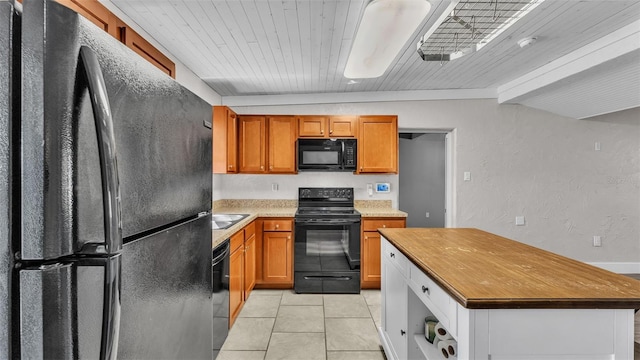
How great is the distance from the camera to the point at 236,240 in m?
2.63

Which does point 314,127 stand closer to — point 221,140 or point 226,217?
point 221,140

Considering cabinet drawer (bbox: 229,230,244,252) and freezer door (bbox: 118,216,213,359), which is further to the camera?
cabinet drawer (bbox: 229,230,244,252)

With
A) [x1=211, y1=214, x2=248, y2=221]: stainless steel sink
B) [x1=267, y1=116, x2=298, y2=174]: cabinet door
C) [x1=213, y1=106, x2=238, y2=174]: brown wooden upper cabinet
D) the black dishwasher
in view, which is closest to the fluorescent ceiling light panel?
[x1=267, y1=116, x2=298, y2=174]: cabinet door

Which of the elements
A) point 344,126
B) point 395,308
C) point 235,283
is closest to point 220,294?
point 235,283

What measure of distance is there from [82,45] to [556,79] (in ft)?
13.0

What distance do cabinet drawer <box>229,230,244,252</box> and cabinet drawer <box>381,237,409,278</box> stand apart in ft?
4.08

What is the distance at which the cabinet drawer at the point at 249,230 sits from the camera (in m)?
2.99

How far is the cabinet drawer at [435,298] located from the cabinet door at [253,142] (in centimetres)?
265

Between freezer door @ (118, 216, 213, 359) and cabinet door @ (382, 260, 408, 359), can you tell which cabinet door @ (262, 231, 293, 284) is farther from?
freezer door @ (118, 216, 213, 359)

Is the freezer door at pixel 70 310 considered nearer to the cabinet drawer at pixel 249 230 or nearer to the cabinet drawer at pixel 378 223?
the cabinet drawer at pixel 249 230

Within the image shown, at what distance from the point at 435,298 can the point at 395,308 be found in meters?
0.76

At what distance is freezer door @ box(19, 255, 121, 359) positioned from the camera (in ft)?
1.75

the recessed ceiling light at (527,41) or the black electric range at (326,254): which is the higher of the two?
the recessed ceiling light at (527,41)

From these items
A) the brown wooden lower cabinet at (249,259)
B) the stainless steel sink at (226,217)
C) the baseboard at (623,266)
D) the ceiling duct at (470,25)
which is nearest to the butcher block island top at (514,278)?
the ceiling duct at (470,25)
